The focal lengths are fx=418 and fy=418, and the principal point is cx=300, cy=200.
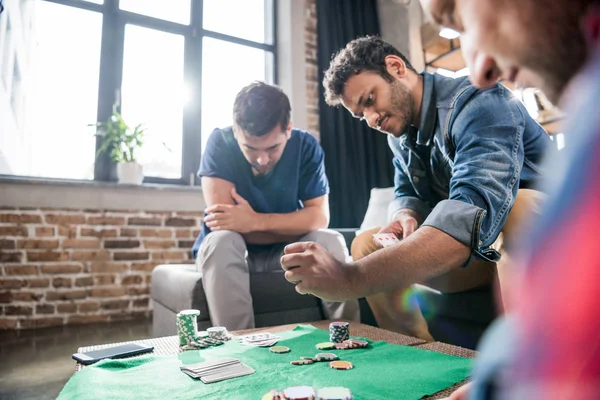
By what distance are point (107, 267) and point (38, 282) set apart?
0.43 meters

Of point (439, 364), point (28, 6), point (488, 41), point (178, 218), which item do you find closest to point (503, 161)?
point (439, 364)

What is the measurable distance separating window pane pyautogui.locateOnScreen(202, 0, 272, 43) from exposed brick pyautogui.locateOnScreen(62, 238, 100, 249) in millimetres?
2161

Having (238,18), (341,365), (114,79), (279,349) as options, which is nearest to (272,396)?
(341,365)

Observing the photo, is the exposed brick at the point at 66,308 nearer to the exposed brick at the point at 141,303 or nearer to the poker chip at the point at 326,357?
the exposed brick at the point at 141,303

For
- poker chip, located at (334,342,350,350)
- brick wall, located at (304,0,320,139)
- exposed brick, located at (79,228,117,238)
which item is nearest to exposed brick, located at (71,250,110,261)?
exposed brick, located at (79,228,117,238)

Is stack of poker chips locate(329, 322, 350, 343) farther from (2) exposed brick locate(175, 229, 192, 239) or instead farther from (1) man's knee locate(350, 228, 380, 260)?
(2) exposed brick locate(175, 229, 192, 239)

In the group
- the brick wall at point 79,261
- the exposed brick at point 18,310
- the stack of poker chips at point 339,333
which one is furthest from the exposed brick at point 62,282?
the stack of poker chips at point 339,333

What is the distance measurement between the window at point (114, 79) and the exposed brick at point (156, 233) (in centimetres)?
47

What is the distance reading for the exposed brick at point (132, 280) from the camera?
3.08 metres

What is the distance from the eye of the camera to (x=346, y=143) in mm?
4090

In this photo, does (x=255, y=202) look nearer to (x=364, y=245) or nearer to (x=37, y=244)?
(x=364, y=245)

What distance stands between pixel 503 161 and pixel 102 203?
282 centimetres

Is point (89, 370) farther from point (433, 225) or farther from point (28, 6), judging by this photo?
point (28, 6)

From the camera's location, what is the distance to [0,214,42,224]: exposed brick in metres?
2.77
